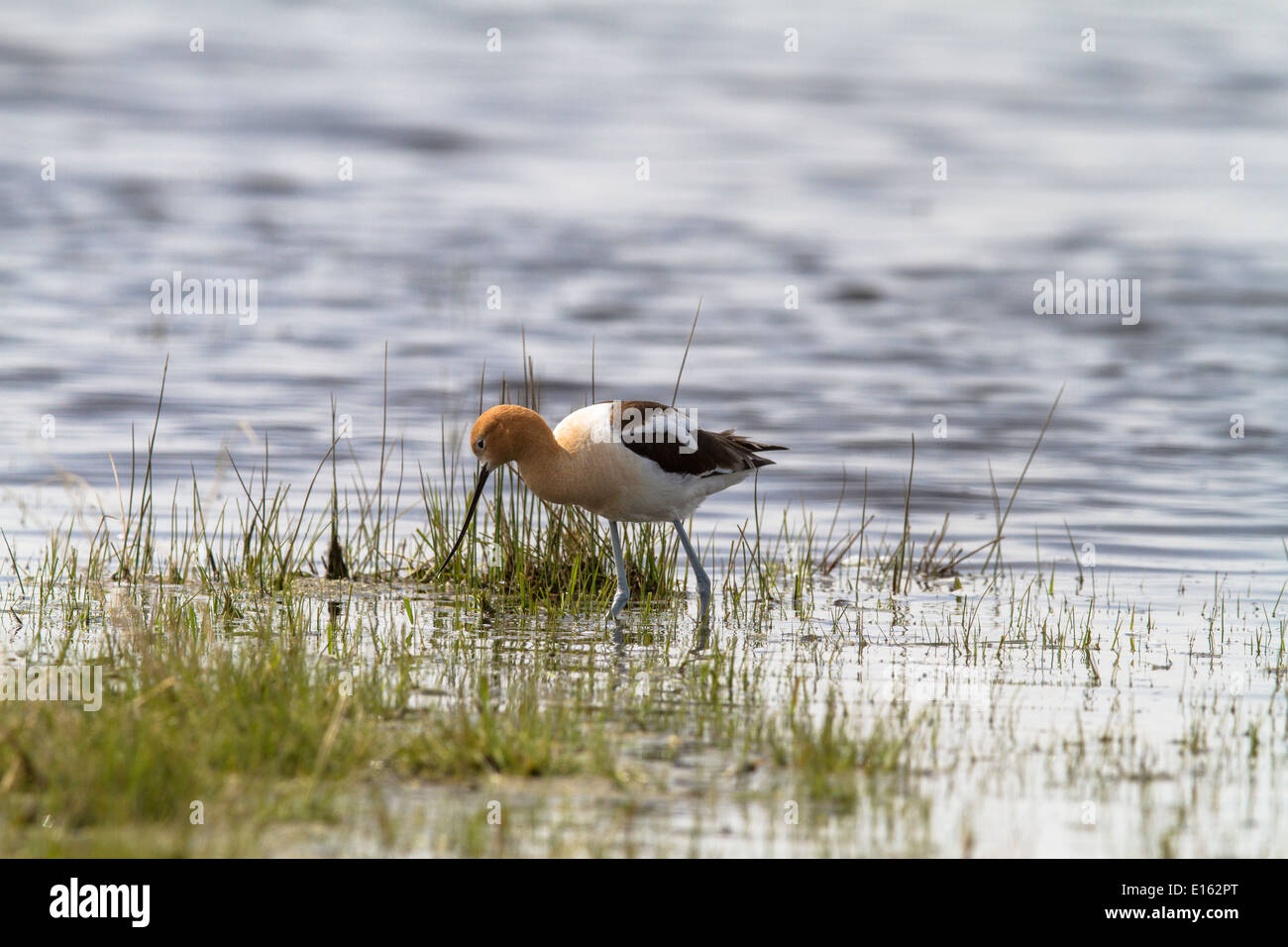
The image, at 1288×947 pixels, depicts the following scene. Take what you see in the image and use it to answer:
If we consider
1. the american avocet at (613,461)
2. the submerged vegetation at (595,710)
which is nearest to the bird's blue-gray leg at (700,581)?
the american avocet at (613,461)

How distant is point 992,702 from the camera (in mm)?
6633

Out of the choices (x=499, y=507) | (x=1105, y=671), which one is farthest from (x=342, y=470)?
(x=1105, y=671)

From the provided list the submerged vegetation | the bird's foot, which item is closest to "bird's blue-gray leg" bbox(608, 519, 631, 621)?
the bird's foot

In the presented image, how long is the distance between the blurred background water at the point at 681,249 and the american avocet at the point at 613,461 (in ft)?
9.20

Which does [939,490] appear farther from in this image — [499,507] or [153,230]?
[153,230]

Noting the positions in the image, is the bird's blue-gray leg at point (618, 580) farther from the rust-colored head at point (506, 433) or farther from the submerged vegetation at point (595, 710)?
the rust-colored head at point (506, 433)

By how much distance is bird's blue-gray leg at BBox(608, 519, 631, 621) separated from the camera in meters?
8.47

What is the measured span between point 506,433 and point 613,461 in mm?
616

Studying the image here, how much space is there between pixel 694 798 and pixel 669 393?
10568mm

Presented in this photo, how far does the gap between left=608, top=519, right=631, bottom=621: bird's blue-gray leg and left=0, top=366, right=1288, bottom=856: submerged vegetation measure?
0.12m

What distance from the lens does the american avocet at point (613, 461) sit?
27.7 ft

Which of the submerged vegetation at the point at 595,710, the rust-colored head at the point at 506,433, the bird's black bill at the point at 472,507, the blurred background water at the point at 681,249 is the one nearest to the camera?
the submerged vegetation at the point at 595,710

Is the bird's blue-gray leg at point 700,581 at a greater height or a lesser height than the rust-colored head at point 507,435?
lesser

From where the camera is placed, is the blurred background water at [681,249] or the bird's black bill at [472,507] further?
the blurred background water at [681,249]
